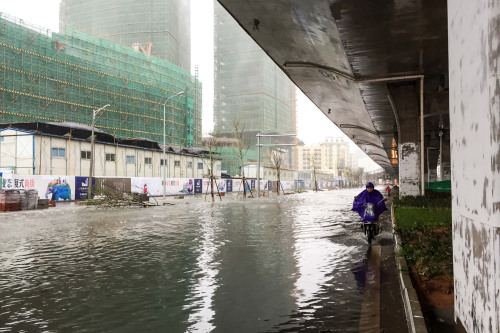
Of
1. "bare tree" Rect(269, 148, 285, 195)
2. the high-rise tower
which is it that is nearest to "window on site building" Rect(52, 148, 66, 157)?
"bare tree" Rect(269, 148, 285, 195)

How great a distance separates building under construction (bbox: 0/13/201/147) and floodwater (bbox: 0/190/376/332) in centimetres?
2741

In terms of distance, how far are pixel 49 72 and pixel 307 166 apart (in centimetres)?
13782

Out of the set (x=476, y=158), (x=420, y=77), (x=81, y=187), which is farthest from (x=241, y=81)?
(x=476, y=158)

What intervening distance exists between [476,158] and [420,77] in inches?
484

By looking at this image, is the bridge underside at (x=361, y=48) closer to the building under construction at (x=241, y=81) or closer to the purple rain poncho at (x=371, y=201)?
the purple rain poncho at (x=371, y=201)

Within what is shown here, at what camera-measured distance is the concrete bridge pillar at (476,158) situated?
282 cm

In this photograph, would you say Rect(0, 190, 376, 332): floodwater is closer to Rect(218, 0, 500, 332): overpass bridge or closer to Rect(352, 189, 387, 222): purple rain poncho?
Rect(352, 189, 387, 222): purple rain poncho

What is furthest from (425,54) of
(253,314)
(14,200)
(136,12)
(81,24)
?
(81,24)

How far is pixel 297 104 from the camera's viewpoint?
15212 centimetres

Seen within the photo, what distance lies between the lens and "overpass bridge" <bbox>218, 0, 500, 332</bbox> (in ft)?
9.67

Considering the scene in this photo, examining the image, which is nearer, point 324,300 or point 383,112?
point 324,300

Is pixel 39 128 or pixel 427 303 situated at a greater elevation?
pixel 39 128

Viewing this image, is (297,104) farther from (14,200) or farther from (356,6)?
(356,6)

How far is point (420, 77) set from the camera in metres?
14.2
